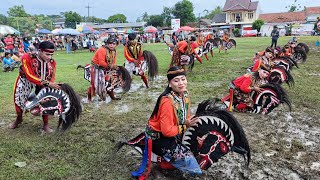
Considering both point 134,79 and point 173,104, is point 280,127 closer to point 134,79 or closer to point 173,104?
point 173,104

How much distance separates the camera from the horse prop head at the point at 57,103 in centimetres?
464

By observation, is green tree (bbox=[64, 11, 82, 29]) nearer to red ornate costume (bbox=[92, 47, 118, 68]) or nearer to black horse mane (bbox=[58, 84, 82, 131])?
red ornate costume (bbox=[92, 47, 118, 68])

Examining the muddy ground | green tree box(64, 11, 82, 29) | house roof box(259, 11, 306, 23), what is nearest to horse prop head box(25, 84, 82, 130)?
the muddy ground

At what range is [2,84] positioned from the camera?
9.95 metres

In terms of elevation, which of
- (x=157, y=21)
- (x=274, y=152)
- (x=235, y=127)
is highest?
(x=157, y=21)

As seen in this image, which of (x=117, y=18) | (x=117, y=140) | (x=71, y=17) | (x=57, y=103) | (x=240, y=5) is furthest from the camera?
(x=117, y=18)

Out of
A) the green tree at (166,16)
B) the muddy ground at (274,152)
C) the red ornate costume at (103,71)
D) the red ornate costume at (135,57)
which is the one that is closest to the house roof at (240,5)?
the green tree at (166,16)

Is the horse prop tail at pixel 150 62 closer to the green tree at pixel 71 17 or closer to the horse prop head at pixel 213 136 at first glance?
the horse prop head at pixel 213 136

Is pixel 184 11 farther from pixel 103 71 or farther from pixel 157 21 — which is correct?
pixel 103 71

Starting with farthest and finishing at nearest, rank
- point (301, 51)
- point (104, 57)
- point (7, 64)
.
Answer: point (7, 64) < point (301, 51) < point (104, 57)

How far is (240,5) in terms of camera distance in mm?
63250

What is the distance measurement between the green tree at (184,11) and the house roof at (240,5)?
24.9 feet

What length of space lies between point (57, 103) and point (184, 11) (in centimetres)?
5961

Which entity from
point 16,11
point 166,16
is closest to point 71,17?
point 16,11
